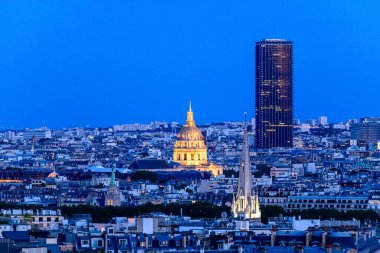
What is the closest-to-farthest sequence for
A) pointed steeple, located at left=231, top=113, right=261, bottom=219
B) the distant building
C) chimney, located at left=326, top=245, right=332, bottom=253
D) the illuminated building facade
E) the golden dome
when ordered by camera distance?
chimney, located at left=326, top=245, right=332, bottom=253 → pointed steeple, located at left=231, top=113, right=261, bottom=219 → the distant building → the illuminated building facade → the golden dome

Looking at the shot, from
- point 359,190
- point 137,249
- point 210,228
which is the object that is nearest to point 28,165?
point 359,190

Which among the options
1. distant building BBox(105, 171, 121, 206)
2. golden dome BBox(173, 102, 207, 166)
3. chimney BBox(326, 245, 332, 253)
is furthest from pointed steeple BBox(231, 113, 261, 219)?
golden dome BBox(173, 102, 207, 166)

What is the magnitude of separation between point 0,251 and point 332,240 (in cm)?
1130

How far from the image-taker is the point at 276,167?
184875 mm

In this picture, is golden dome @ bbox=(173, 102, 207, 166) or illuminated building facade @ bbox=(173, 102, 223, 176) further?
golden dome @ bbox=(173, 102, 207, 166)

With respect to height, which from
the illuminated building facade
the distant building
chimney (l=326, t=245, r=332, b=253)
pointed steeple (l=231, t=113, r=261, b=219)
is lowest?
chimney (l=326, t=245, r=332, b=253)

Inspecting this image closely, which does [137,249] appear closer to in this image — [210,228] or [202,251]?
[202,251]

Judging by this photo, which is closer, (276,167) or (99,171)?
(99,171)

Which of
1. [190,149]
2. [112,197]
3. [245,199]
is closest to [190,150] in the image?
[190,149]

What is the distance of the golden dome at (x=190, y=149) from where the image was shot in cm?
19275

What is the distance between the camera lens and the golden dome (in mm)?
192750

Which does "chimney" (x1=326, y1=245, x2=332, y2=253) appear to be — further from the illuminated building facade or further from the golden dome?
the golden dome

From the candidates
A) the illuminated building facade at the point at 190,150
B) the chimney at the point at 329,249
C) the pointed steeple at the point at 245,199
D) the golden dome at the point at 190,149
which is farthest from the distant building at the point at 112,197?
the golden dome at the point at 190,149

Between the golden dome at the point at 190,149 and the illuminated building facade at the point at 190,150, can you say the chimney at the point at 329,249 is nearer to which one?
the illuminated building facade at the point at 190,150
